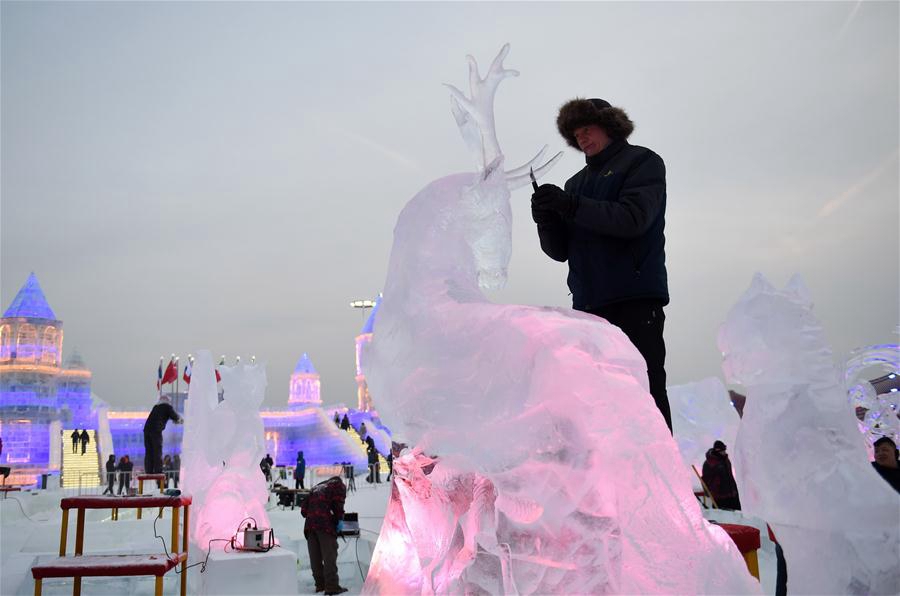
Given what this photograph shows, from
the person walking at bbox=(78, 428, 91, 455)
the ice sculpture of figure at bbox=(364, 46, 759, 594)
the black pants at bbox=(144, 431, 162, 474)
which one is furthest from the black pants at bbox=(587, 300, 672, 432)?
the person walking at bbox=(78, 428, 91, 455)

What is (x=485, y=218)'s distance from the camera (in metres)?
2.31

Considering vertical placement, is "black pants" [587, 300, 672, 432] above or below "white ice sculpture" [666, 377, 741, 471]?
above

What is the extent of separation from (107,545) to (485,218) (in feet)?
30.2

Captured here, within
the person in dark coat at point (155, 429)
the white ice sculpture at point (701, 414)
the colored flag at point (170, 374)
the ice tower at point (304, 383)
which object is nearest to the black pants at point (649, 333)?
the white ice sculpture at point (701, 414)

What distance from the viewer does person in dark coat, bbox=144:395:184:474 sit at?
11.0m

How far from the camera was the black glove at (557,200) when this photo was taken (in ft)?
7.45

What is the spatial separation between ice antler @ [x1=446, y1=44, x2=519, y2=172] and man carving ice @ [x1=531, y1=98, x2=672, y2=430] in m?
0.21

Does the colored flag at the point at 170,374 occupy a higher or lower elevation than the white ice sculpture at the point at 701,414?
higher

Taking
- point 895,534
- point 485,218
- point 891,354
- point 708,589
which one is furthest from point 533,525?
point 891,354

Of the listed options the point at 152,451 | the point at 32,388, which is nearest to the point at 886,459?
the point at 152,451

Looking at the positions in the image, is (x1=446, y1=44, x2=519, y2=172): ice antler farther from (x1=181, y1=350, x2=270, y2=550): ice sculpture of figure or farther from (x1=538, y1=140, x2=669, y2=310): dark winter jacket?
(x1=181, y1=350, x2=270, y2=550): ice sculpture of figure

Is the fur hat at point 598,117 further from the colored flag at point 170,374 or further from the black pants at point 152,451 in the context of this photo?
the colored flag at point 170,374

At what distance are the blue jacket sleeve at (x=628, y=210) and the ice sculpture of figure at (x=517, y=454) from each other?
402mm

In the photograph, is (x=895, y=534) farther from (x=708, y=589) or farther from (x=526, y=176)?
(x=526, y=176)
